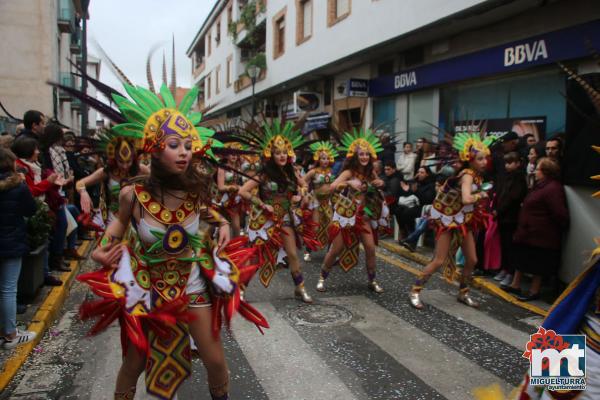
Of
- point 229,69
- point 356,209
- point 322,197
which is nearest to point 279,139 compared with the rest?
point 356,209

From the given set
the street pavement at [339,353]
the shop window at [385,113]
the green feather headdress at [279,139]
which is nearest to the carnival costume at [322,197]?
the green feather headdress at [279,139]

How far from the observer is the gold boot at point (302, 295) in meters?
6.16

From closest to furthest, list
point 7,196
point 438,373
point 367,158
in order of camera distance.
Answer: point 438,373 → point 7,196 → point 367,158

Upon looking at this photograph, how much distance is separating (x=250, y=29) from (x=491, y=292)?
2124 centimetres

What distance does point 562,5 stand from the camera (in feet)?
28.7

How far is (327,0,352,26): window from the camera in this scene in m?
15.6

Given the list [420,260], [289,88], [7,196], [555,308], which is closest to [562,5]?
[420,260]

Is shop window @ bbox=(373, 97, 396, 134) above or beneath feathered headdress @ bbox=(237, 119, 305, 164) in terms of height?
above

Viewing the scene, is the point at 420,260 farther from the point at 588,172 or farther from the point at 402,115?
the point at 402,115

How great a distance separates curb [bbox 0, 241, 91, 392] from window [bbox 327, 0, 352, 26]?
11266mm

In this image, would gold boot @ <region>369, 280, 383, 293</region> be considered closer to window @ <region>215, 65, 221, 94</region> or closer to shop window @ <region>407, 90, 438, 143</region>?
shop window @ <region>407, 90, 438, 143</region>

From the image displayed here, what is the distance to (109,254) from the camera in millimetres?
2902

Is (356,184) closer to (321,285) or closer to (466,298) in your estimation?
(321,285)

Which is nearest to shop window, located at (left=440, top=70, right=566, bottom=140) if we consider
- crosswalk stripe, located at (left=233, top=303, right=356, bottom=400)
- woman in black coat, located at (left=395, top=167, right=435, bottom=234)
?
woman in black coat, located at (left=395, top=167, right=435, bottom=234)
